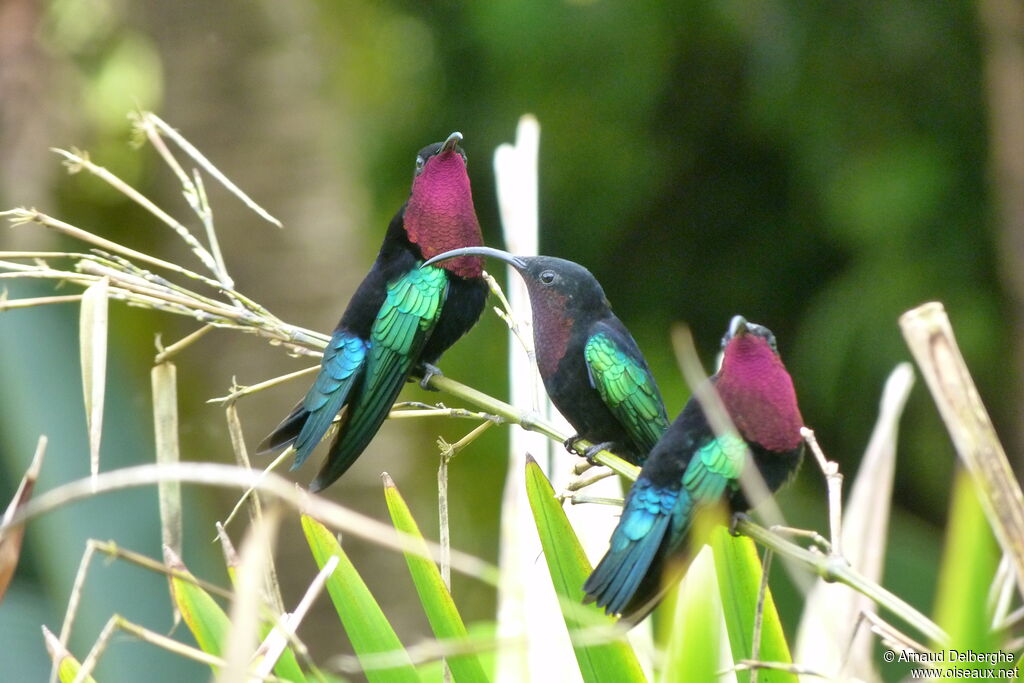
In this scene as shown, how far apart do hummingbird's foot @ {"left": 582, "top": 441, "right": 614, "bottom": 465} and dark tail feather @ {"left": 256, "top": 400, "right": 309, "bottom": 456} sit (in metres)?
0.27

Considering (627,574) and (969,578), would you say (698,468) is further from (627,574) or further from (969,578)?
(969,578)

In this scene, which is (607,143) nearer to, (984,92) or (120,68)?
(984,92)

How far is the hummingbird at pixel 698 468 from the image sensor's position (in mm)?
749

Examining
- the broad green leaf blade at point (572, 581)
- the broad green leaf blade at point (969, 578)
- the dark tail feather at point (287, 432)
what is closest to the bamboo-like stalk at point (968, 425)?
the broad green leaf blade at point (969, 578)

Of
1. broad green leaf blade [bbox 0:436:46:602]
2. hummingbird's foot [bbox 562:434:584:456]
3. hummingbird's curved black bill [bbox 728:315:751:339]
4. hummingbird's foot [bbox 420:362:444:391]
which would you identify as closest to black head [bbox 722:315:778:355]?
hummingbird's curved black bill [bbox 728:315:751:339]

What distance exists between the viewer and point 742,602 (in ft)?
3.43

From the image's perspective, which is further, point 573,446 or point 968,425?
point 573,446

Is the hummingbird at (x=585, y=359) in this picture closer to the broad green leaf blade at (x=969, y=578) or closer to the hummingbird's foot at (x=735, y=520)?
the hummingbird's foot at (x=735, y=520)

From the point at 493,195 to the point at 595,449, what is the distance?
3.52 meters

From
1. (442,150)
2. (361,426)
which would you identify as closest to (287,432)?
(361,426)

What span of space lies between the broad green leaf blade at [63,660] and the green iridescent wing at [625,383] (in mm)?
511

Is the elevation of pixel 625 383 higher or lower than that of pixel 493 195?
lower

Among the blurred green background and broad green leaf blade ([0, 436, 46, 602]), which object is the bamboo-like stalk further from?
the blurred green background

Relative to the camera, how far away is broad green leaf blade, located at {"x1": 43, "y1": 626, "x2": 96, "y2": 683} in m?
0.89
